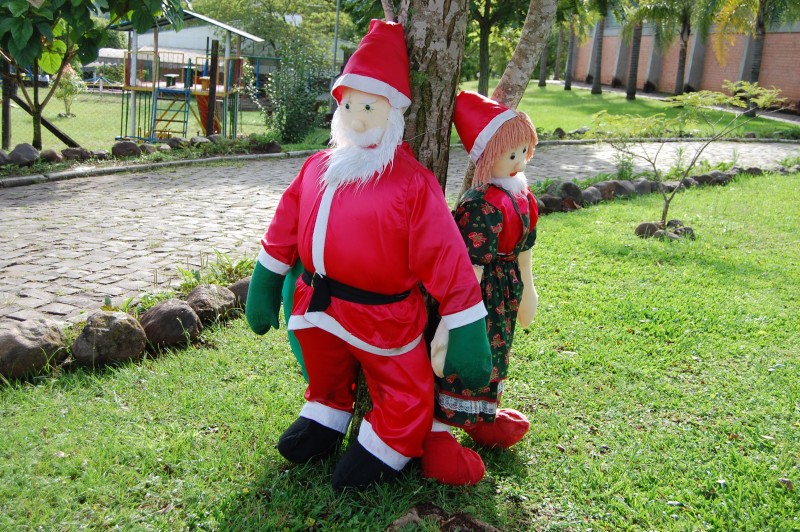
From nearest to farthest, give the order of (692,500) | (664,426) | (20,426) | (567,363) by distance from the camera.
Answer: (692,500) → (20,426) → (664,426) → (567,363)

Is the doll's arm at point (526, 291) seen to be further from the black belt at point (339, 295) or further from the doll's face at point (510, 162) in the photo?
the black belt at point (339, 295)

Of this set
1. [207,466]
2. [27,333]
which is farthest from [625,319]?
[27,333]

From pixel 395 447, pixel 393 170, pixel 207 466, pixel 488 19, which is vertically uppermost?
pixel 488 19

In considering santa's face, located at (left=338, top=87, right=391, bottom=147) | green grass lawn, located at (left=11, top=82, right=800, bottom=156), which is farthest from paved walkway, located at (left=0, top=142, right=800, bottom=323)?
green grass lawn, located at (left=11, top=82, right=800, bottom=156)

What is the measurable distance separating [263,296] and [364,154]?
2.56 ft

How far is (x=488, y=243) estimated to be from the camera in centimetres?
286

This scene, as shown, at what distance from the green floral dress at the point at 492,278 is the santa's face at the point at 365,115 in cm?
51

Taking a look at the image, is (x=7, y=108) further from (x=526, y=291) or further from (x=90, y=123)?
(x=526, y=291)

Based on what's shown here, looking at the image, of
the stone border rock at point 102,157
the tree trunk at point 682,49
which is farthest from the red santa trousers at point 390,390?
the tree trunk at point 682,49

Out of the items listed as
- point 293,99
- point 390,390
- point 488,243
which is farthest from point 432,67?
point 293,99

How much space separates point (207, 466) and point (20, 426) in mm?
937

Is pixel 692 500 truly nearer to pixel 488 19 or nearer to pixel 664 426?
pixel 664 426

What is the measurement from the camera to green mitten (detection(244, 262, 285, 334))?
3000 millimetres

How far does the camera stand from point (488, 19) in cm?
1475
